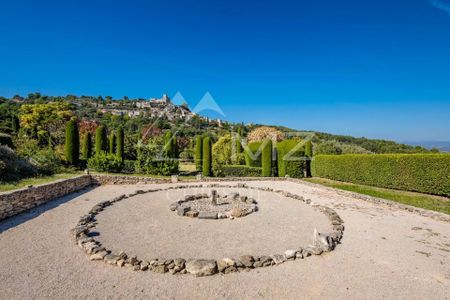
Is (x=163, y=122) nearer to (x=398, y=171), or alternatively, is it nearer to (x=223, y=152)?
(x=223, y=152)

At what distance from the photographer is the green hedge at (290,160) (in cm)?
1723

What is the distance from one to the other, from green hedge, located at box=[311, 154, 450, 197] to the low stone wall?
14.3 meters

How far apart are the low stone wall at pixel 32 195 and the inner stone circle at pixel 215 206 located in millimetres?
4535

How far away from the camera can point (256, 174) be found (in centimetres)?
1833

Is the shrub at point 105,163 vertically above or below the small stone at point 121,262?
above

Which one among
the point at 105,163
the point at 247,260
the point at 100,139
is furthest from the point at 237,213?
the point at 100,139

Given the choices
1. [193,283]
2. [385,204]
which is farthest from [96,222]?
[385,204]

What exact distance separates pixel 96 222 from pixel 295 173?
1326 centimetres

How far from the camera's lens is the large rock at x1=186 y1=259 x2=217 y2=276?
4098 millimetres

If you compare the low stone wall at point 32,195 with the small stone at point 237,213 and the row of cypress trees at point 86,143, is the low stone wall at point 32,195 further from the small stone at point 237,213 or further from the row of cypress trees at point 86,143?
the row of cypress trees at point 86,143

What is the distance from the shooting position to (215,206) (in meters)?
8.94

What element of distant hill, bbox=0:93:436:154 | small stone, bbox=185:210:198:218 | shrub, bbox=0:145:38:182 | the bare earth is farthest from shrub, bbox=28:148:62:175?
small stone, bbox=185:210:198:218

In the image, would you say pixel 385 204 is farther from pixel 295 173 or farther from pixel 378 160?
pixel 295 173

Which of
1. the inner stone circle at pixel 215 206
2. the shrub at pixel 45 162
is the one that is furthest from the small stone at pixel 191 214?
the shrub at pixel 45 162
